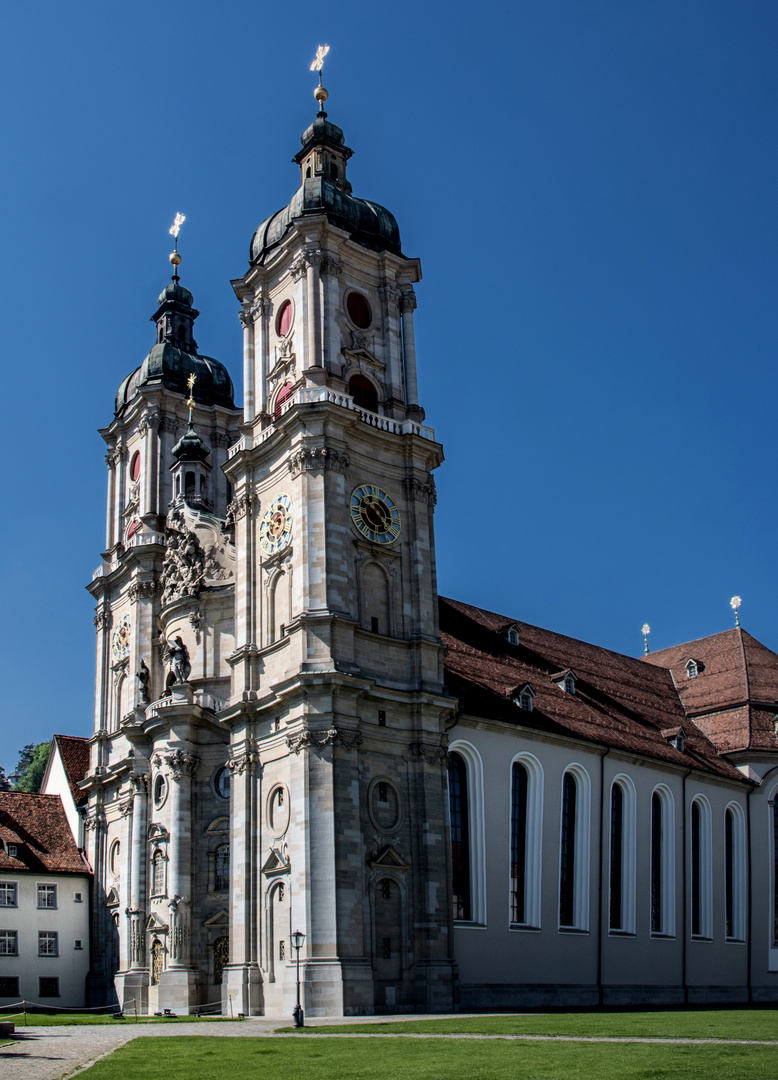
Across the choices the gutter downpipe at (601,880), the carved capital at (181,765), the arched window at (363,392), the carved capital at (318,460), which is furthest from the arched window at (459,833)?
the arched window at (363,392)

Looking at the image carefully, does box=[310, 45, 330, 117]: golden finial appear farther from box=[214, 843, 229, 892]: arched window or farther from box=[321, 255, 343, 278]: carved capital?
box=[214, 843, 229, 892]: arched window

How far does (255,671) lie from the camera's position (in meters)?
46.7

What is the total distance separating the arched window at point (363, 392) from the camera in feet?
166

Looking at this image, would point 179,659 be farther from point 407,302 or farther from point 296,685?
point 407,302

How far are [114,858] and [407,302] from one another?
100 ft

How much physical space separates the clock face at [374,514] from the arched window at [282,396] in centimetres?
537

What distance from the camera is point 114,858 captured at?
59.1 metres

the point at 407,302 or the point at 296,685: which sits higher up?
the point at 407,302

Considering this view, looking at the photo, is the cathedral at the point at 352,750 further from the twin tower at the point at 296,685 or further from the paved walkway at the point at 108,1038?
the paved walkway at the point at 108,1038

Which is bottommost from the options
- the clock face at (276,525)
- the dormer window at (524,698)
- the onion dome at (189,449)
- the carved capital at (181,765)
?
the carved capital at (181,765)

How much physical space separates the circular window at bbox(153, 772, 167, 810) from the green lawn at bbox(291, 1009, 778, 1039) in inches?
727

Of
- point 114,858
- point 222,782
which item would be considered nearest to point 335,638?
point 222,782

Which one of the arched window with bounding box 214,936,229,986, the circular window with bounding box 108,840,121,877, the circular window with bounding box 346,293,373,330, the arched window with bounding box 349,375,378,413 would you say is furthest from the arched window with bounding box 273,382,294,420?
the circular window with bounding box 108,840,121,877

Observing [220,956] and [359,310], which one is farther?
[359,310]
